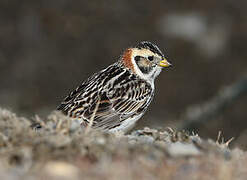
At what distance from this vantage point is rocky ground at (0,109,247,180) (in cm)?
411

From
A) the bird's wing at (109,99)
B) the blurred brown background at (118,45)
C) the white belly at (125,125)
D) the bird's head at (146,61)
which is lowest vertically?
the white belly at (125,125)

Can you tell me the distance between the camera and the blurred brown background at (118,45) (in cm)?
1750

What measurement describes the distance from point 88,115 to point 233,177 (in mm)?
3440

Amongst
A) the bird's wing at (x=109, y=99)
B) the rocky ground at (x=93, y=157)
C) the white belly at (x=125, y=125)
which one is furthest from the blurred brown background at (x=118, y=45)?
the rocky ground at (x=93, y=157)

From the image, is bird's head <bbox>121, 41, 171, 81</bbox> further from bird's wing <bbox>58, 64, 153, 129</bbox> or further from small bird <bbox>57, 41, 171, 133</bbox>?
bird's wing <bbox>58, 64, 153, 129</bbox>

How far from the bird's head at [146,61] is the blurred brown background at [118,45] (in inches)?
302

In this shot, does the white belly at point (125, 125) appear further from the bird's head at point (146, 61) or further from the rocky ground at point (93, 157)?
the rocky ground at point (93, 157)

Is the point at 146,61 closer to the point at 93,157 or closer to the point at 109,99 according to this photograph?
the point at 109,99

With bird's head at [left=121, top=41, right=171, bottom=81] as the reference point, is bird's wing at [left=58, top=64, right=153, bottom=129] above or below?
below

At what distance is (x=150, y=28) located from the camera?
64.4 ft

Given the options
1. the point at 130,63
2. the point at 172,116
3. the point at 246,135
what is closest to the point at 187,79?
the point at 172,116

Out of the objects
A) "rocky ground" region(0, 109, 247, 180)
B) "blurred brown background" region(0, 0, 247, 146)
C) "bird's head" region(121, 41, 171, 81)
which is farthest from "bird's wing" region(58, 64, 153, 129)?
"blurred brown background" region(0, 0, 247, 146)

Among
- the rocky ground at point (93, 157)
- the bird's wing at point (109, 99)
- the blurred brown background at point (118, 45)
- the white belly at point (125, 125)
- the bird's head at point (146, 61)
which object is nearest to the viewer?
the rocky ground at point (93, 157)

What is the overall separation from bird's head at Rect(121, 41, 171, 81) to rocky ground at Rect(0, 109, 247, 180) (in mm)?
3721
